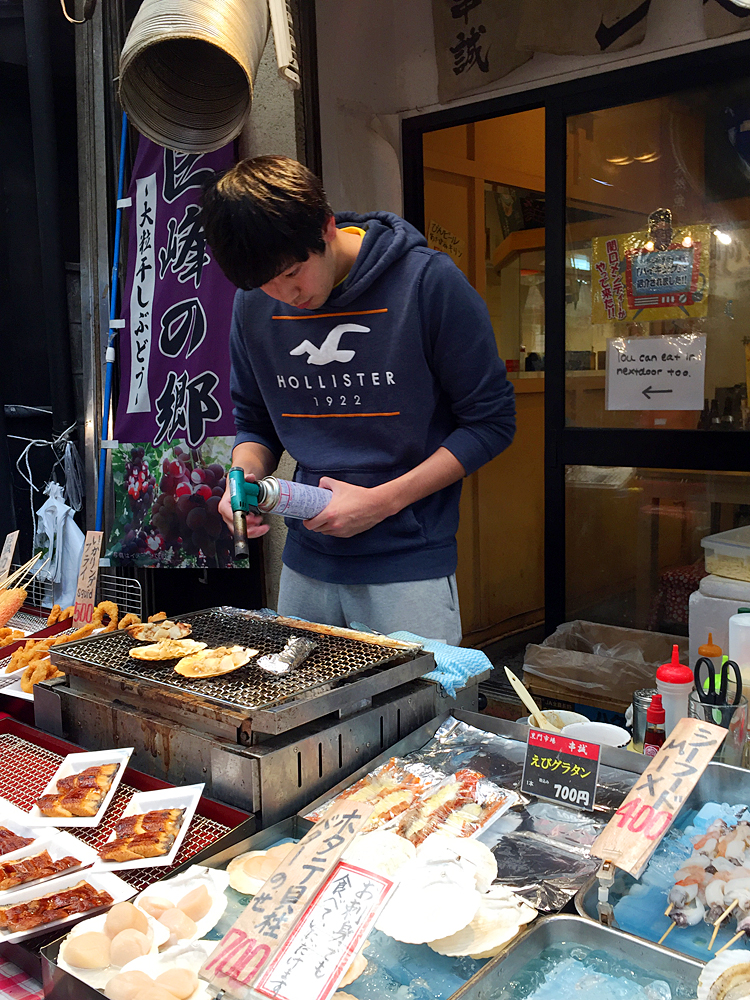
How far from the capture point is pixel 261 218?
2027 millimetres

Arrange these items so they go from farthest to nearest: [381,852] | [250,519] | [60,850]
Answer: [250,519] < [60,850] < [381,852]

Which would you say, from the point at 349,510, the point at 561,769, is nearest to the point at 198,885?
the point at 561,769

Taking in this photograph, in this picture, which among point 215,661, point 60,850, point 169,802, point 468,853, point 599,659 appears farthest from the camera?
point 599,659

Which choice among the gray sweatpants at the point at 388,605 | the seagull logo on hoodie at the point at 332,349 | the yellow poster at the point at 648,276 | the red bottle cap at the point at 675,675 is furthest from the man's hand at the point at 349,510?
the yellow poster at the point at 648,276

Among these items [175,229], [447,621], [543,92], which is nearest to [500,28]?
[543,92]

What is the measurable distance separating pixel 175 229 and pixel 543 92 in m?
2.00

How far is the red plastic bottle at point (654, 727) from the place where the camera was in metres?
1.66

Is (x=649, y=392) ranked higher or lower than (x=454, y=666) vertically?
higher

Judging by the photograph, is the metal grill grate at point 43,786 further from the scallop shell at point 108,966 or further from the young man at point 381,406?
the young man at point 381,406

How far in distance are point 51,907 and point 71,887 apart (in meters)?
0.07

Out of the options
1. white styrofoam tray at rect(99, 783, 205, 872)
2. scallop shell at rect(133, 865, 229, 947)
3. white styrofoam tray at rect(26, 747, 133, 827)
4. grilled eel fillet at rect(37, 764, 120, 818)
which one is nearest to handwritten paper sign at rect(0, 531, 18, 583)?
white styrofoam tray at rect(26, 747, 133, 827)

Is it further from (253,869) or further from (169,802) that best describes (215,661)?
(253,869)

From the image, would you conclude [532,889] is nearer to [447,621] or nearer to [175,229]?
[447,621]

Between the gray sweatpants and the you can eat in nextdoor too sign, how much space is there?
6.19 feet
